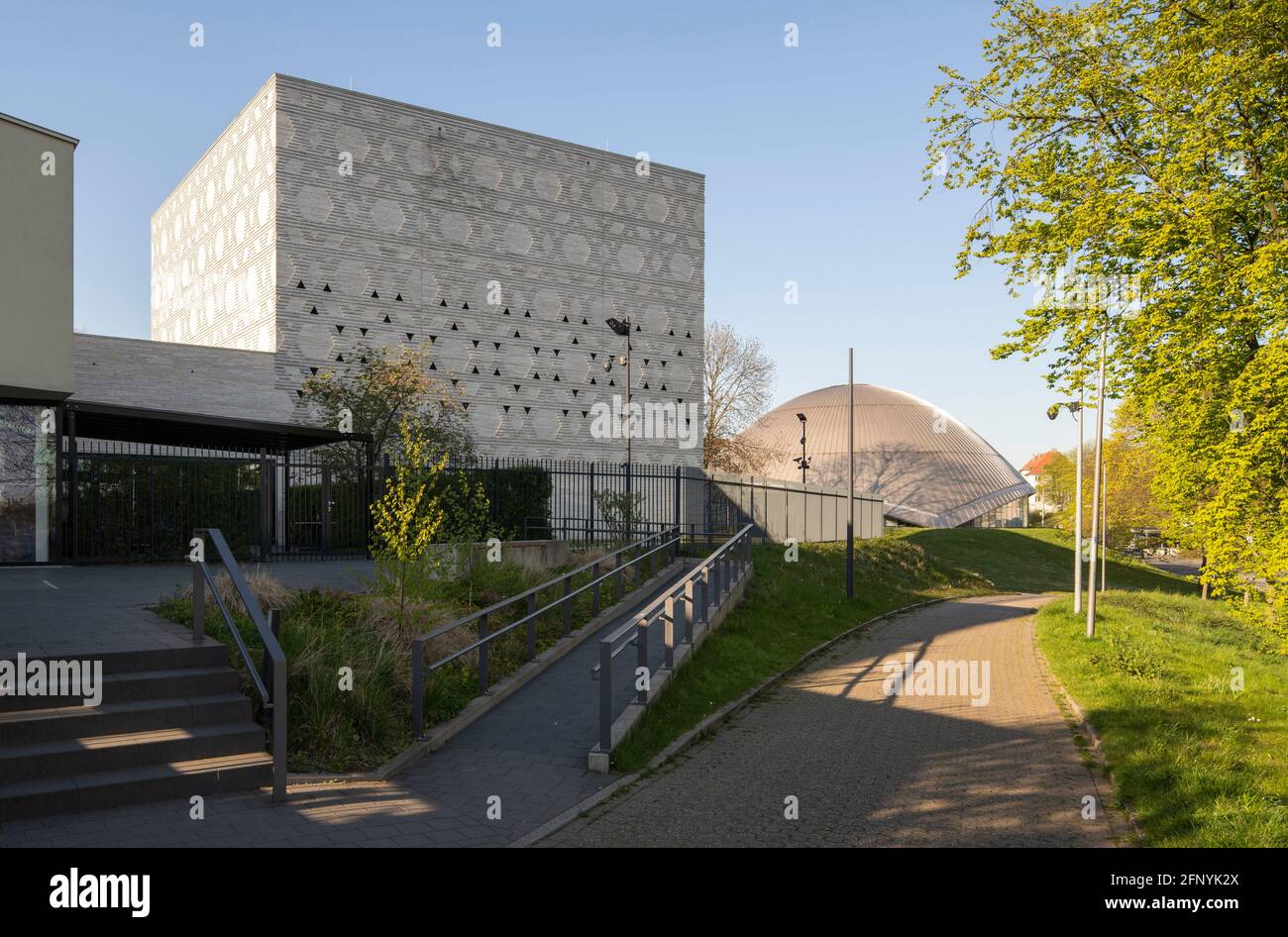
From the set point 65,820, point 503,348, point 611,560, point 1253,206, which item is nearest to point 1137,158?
point 1253,206

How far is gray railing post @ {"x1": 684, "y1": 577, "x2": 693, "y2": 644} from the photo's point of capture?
12.3 metres

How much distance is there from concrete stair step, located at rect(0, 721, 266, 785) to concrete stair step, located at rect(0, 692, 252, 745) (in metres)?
0.05

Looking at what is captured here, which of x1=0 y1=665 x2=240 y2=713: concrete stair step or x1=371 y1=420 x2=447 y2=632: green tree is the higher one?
x1=371 y1=420 x2=447 y2=632: green tree

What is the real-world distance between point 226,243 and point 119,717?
3960 centimetres

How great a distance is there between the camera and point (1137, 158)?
58.7 ft

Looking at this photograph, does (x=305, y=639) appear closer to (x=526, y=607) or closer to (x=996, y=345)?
(x=526, y=607)

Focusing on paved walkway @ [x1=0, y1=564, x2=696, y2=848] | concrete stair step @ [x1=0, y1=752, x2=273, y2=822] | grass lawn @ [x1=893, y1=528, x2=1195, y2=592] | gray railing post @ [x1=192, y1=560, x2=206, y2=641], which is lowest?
grass lawn @ [x1=893, y1=528, x2=1195, y2=592]

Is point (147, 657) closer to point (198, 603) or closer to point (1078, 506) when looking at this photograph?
point (198, 603)

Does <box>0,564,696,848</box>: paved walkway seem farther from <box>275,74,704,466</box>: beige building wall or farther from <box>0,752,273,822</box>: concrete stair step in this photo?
<box>275,74,704,466</box>: beige building wall

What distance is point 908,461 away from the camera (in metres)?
76.0

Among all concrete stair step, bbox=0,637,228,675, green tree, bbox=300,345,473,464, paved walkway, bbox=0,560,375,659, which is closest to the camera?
concrete stair step, bbox=0,637,228,675

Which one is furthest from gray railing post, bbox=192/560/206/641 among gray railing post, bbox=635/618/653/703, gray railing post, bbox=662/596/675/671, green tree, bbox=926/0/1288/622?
green tree, bbox=926/0/1288/622

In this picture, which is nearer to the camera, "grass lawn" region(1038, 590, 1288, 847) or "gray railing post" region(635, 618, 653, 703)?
"grass lawn" region(1038, 590, 1288, 847)
